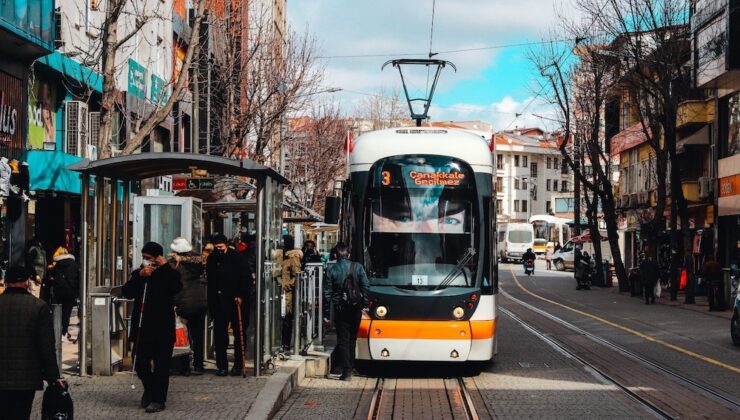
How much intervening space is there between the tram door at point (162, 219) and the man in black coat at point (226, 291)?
365 centimetres

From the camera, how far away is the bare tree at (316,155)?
58.0 meters

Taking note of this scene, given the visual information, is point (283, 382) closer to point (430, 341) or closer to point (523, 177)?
point (430, 341)

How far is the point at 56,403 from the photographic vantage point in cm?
778

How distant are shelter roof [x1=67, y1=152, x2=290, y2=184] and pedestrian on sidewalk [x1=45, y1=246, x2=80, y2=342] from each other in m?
5.22

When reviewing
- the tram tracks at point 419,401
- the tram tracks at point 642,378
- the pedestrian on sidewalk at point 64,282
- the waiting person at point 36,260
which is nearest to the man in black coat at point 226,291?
the tram tracks at point 419,401

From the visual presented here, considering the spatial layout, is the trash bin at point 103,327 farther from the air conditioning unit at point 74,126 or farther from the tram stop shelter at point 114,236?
the air conditioning unit at point 74,126

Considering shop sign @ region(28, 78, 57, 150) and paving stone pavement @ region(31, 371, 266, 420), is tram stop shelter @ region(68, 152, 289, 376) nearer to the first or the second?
paving stone pavement @ region(31, 371, 266, 420)

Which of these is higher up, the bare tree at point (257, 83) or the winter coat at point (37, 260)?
the bare tree at point (257, 83)

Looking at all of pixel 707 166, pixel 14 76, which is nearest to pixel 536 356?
pixel 14 76

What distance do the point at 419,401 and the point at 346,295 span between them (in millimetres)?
1875

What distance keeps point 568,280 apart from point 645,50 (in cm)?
2358

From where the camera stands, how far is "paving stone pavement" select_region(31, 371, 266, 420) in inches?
411

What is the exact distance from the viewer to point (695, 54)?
37000mm

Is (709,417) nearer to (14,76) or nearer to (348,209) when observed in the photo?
(348,209)
